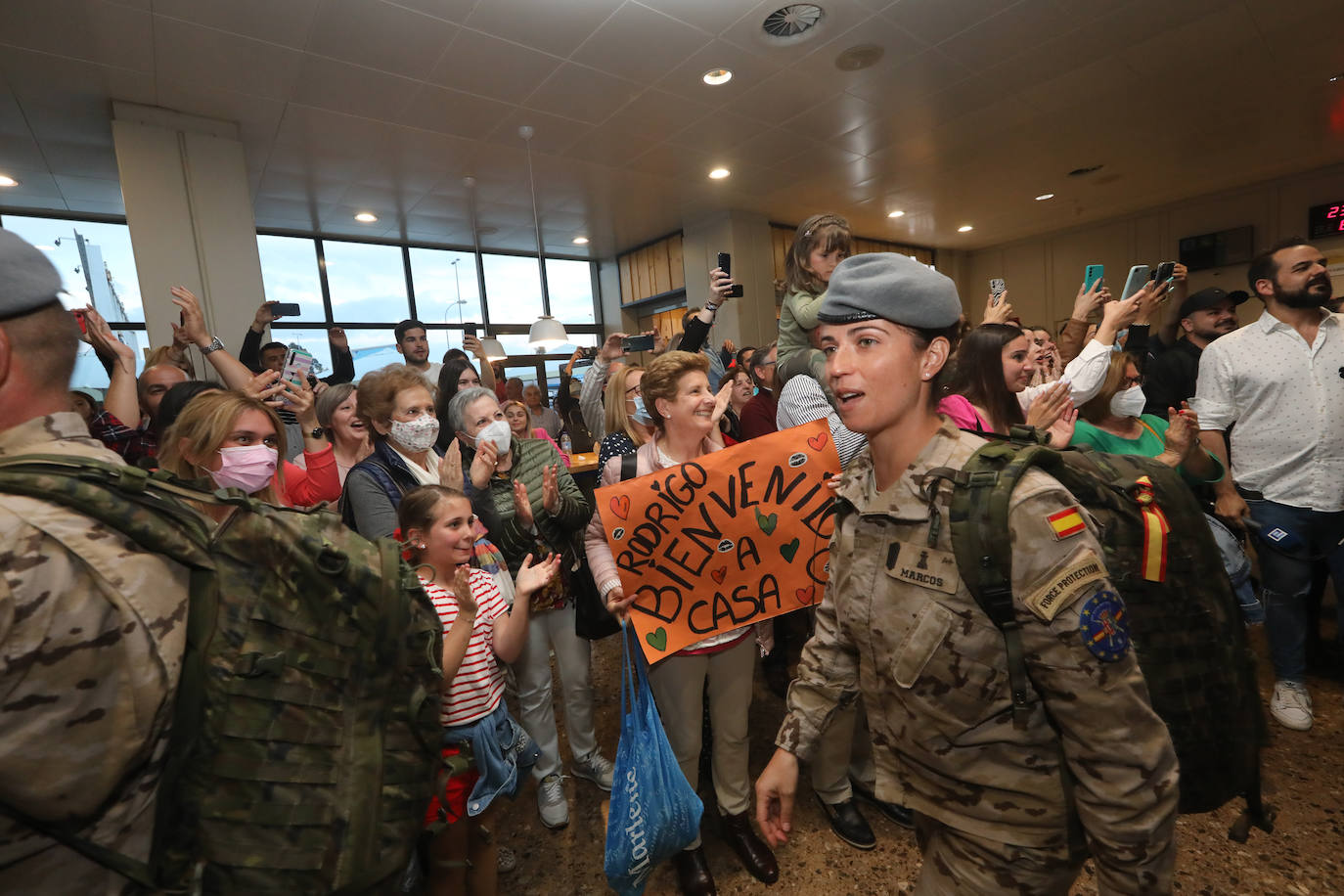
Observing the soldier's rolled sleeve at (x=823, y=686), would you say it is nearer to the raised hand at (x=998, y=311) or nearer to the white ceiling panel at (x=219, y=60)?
the raised hand at (x=998, y=311)

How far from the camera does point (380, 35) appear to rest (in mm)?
3689

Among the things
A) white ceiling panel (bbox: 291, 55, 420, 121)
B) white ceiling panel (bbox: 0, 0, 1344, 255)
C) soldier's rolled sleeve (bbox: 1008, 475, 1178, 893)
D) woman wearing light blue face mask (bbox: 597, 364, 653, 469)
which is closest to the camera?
soldier's rolled sleeve (bbox: 1008, 475, 1178, 893)

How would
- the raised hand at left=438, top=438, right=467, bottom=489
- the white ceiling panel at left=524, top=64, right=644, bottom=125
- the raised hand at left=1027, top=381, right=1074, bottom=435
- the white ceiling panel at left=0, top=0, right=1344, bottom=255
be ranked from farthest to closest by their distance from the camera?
the white ceiling panel at left=524, top=64, right=644, bottom=125, the white ceiling panel at left=0, top=0, right=1344, bottom=255, the raised hand at left=438, top=438, right=467, bottom=489, the raised hand at left=1027, top=381, right=1074, bottom=435

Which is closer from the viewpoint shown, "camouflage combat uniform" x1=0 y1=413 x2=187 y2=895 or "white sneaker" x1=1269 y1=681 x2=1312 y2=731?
"camouflage combat uniform" x1=0 y1=413 x2=187 y2=895

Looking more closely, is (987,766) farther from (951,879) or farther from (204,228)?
(204,228)

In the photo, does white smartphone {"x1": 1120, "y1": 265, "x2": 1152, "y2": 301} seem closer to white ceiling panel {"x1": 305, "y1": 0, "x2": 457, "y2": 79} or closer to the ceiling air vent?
the ceiling air vent

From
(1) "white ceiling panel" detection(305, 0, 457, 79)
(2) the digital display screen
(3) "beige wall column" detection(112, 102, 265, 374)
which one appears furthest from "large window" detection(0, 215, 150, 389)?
(2) the digital display screen

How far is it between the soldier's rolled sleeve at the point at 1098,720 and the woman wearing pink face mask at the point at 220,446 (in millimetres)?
1946

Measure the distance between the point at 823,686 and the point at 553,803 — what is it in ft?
5.47

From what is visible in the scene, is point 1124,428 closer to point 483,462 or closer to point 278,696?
point 483,462

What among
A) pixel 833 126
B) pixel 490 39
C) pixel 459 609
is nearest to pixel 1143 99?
pixel 833 126

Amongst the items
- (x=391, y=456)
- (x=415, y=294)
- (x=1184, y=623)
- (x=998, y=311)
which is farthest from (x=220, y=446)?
(x=415, y=294)

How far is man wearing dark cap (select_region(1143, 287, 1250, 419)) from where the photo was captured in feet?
11.8

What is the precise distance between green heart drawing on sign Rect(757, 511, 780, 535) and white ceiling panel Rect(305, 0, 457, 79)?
3774mm
